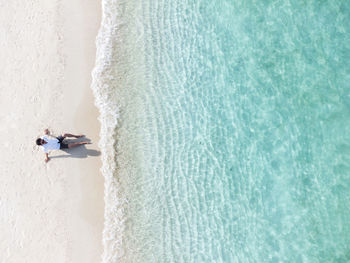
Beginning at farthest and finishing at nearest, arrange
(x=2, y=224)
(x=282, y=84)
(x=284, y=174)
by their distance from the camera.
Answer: (x=282, y=84) < (x=284, y=174) < (x=2, y=224)

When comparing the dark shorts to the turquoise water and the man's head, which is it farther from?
the turquoise water

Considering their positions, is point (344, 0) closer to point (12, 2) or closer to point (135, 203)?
point (135, 203)

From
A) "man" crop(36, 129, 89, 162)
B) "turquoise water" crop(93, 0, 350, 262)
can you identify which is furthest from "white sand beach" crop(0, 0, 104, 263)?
"turquoise water" crop(93, 0, 350, 262)

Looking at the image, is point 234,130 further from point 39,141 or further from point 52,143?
point 39,141

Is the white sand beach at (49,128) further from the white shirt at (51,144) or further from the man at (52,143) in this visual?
the white shirt at (51,144)

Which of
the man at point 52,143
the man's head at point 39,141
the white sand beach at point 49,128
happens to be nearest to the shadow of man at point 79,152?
the white sand beach at point 49,128

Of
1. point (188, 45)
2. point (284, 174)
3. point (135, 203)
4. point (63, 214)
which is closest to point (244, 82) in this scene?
point (188, 45)
